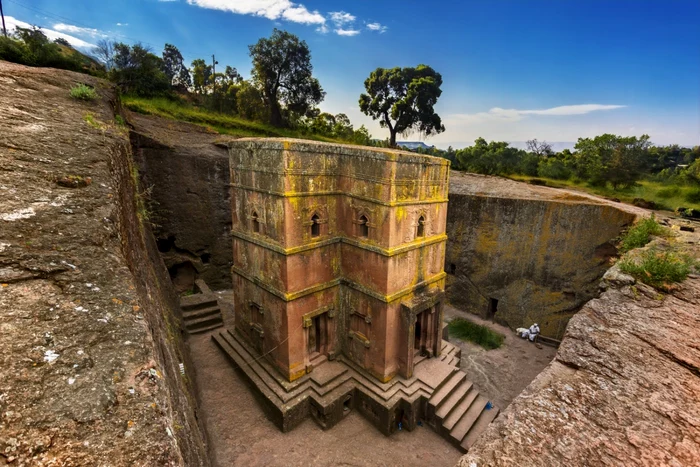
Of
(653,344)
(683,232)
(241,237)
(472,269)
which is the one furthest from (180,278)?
(683,232)

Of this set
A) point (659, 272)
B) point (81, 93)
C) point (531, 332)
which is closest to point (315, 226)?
point (81, 93)

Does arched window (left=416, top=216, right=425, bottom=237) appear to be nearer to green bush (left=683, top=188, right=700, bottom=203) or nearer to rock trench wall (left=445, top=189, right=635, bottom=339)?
rock trench wall (left=445, top=189, right=635, bottom=339)

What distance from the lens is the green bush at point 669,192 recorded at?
18906mm

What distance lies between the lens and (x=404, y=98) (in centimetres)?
2833

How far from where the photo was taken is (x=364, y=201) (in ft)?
29.1

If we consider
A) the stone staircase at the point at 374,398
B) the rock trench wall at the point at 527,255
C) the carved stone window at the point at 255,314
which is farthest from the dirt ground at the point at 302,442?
the rock trench wall at the point at 527,255

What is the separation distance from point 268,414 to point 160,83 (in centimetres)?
2238

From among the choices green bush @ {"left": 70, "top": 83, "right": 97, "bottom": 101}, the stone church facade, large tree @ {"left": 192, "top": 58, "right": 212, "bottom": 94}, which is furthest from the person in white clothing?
large tree @ {"left": 192, "top": 58, "right": 212, "bottom": 94}

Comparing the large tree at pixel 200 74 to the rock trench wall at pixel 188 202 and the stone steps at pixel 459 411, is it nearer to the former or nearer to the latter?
the rock trench wall at pixel 188 202

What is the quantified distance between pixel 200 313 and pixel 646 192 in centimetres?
2627

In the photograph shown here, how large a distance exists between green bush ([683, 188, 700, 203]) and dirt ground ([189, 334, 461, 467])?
66.9 feet

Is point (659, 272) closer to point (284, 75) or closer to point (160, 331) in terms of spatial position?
point (160, 331)

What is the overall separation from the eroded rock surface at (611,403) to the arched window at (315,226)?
618cm

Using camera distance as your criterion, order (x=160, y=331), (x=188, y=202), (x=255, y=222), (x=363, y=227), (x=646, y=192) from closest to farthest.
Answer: (x=160, y=331) → (x=363, y=227) → (x=255, y=222) → (x=188, y=202) → (x=646, y=192)
